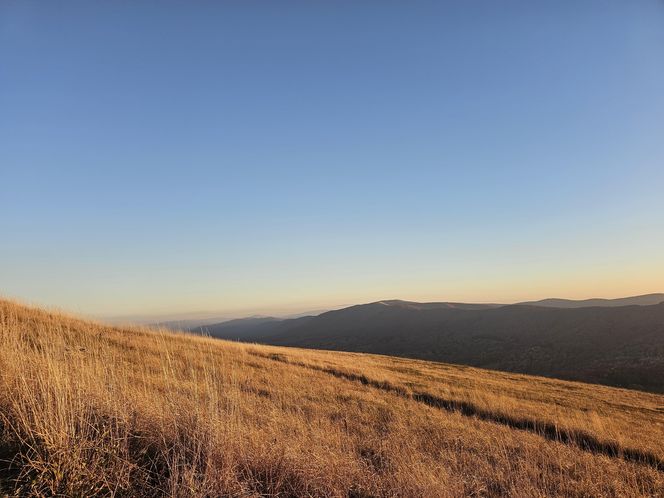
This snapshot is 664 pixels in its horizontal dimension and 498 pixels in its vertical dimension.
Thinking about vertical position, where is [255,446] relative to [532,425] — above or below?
above

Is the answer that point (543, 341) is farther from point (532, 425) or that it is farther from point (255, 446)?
point (255, 446)

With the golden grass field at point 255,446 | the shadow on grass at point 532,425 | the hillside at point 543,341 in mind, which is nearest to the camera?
the golden grass field at point 255,446

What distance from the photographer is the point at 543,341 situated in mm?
69500

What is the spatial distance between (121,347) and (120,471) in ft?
38.4

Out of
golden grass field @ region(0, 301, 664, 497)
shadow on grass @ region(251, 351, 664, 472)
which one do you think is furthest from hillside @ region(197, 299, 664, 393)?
golden grass field @ region(0, 301, 664, 497)

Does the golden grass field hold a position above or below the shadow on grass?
above

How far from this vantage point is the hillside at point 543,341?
41656 millimetres

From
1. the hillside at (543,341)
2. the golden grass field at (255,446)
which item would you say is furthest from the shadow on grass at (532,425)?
the hillside at (543,341)

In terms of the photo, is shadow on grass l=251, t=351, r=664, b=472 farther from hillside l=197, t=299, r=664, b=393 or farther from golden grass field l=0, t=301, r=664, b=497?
hillside l=197, t=299, r=664, b=393

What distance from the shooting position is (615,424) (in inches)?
560

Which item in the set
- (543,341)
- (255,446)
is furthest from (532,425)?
(543,341)

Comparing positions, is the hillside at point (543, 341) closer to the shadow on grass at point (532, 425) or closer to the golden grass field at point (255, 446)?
the shadow on grass at point (532, 425)

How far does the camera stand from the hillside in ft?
137

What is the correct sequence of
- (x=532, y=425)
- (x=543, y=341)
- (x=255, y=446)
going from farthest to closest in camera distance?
1. (x=543, y=341)
2. (x=532, y=425)
3. (x=255, y=446)
